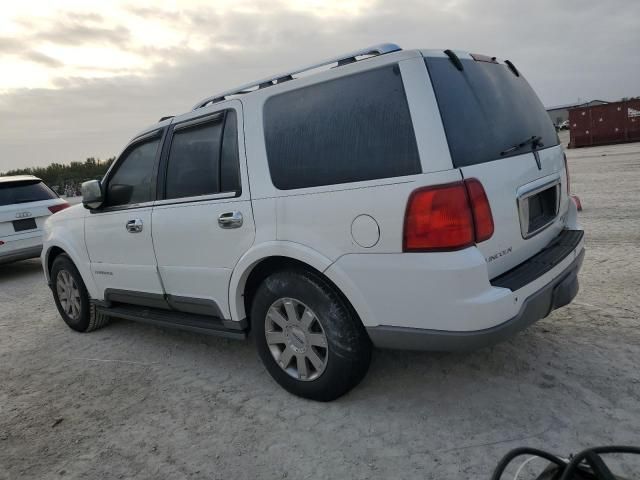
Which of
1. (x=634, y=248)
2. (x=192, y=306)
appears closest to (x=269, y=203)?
(x=192, y=306)

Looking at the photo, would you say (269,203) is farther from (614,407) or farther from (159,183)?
(614,407)

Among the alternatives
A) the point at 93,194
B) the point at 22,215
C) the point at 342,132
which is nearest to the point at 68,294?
the point at 93,194

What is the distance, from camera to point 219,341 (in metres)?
4.40

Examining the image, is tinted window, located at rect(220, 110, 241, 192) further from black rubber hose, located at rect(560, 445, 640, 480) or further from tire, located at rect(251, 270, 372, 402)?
black rubber hose, located at rect(560, 445, 640, 480)

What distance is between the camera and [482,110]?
2.79 m

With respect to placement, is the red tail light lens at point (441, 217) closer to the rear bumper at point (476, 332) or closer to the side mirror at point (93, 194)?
the rear bumper at point (476, 332)

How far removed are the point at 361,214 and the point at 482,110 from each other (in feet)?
2.92

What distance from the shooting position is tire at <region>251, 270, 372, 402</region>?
287 centimetres

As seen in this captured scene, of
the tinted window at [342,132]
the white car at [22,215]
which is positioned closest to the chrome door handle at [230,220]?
the tinted window at [342,132]

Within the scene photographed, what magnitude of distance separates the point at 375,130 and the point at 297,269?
36.5 inches

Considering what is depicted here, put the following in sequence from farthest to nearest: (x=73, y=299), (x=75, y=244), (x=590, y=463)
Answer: (x=73, y=299)
(x=75, y=244)
(x=590, y=463)

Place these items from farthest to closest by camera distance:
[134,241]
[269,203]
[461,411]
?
[134,241]
[269,203]
[461,411]

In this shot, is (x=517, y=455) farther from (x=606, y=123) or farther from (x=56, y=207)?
(x=606, y=123)

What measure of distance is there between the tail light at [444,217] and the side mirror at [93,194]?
2921mm
